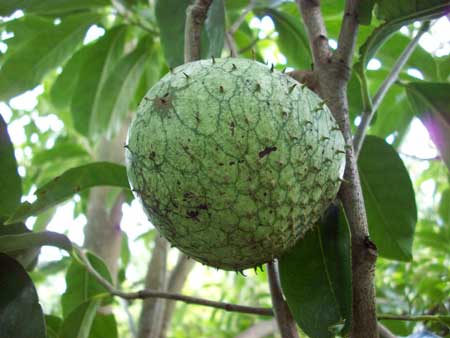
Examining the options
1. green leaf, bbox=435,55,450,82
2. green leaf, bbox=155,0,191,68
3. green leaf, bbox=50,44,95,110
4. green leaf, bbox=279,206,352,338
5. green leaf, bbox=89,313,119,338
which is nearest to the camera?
green leaf, bbox=279,206,352,338

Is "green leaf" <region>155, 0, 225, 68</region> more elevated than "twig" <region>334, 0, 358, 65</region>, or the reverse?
"green leaf" <region>155, 0, 225, 68</region>

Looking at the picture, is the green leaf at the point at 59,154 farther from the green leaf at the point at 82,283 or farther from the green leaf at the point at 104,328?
the green leaf at the point at 104,328

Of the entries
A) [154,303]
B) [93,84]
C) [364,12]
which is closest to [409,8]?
[364,12]

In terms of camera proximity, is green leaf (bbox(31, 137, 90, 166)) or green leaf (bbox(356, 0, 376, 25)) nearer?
green leaf (bbox(356, 0, 376, 25))

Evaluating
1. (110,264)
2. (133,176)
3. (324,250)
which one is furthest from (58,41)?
(324,250)

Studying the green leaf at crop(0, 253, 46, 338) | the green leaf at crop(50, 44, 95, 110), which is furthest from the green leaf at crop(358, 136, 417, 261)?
the green leaf at crop(50, 44, 95, 110)

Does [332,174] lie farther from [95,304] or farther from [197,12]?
[95,304]

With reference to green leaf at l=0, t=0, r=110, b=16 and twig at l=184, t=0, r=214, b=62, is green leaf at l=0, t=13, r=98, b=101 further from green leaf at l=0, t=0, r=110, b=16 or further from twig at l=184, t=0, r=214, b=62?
twig at l=184, t=0, r=214, b=62
